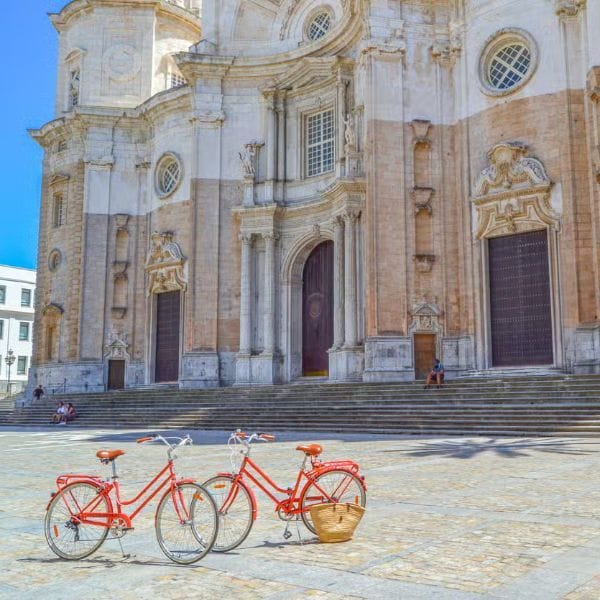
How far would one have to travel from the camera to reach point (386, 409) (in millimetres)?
20516

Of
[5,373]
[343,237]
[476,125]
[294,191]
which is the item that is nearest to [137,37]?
[294,191]

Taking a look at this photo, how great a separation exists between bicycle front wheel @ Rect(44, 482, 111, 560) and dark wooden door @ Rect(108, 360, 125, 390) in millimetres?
31364

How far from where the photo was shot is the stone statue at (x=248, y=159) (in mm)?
32531

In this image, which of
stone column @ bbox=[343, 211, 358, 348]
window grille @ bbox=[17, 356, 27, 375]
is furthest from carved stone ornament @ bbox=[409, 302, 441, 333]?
window grille @ bbox=[17, 356, 27, 375]

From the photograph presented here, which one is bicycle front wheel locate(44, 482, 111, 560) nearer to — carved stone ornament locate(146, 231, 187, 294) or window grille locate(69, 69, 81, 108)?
carved stone ornament locate(146, 231, 187, 294)

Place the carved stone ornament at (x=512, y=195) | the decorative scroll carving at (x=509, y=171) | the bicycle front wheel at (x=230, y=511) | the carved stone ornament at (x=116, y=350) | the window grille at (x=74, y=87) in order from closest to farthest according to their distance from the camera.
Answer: the bicycle front wheel at (x=230, y=511) → the carved stone ornament at (x=512, y=195) → the decorative scroll carving at (x=509, y=171) → the carved stone ornament at (x=116, y=350) → the window grille at (x=74, y=87)

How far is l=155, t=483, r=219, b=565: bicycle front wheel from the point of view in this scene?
5629 millimetres

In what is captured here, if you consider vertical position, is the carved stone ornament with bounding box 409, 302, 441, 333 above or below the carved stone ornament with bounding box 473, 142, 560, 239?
below

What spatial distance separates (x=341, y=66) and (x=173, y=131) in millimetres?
9739

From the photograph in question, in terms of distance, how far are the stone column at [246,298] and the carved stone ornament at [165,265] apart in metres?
3.42

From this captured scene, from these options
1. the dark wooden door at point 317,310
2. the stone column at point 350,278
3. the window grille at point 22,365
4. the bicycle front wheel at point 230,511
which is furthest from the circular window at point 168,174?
the window grille at point 22,365

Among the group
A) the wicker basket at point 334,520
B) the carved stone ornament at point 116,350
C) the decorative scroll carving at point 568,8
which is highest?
the decorative scroll carving at point 568,8

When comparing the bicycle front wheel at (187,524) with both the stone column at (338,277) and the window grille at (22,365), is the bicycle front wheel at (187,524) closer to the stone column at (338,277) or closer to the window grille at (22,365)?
the stone column at (338,277)

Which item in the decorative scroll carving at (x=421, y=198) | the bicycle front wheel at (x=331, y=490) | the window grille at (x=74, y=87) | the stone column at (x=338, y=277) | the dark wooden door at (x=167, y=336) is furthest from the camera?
the window grille at (x=74, y=87)
